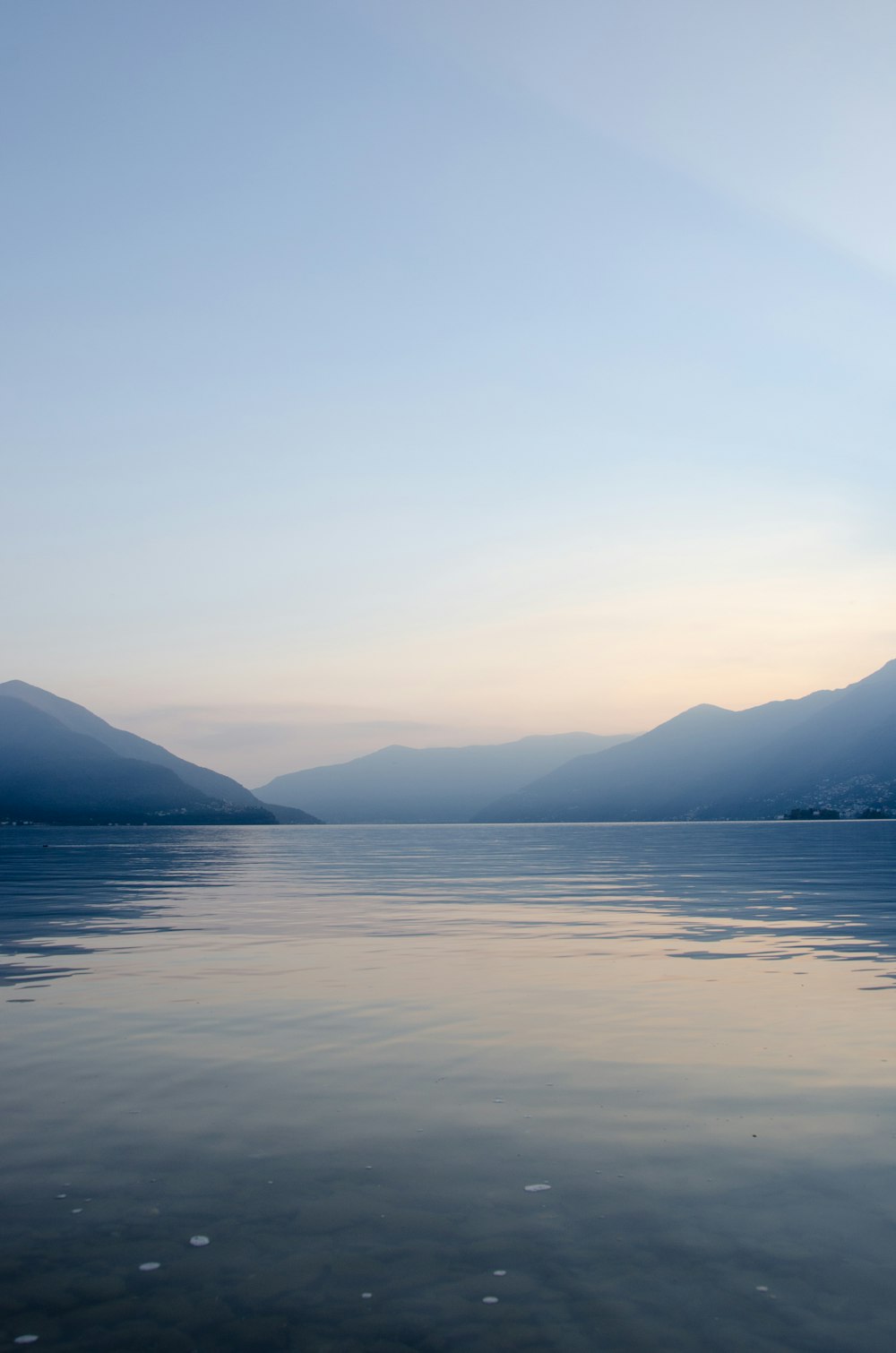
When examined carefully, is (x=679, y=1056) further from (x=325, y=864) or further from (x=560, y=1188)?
(x=325, y=864)

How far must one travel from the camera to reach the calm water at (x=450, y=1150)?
28.7 ft

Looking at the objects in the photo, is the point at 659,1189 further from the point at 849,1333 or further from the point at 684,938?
the point at 684,938

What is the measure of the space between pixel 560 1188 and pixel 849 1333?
152 inches

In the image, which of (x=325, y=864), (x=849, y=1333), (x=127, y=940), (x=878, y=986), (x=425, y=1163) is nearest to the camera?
(x=849, y=1333)

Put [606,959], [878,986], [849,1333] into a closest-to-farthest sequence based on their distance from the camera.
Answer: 1. [849,1333]
2. [878,986]
3. [606,959]

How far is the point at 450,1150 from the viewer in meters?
13.0

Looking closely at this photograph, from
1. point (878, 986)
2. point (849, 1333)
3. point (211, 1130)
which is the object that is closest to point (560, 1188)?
point (849, 1333)

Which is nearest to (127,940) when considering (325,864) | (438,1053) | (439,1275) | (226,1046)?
(226,1046)

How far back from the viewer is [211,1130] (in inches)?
544

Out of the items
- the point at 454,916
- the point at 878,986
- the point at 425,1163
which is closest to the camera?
the point at 425,1163

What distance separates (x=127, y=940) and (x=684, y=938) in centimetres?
1996

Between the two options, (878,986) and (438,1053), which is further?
(878,986)

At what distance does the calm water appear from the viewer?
345 inches

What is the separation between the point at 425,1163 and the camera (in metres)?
12.5
